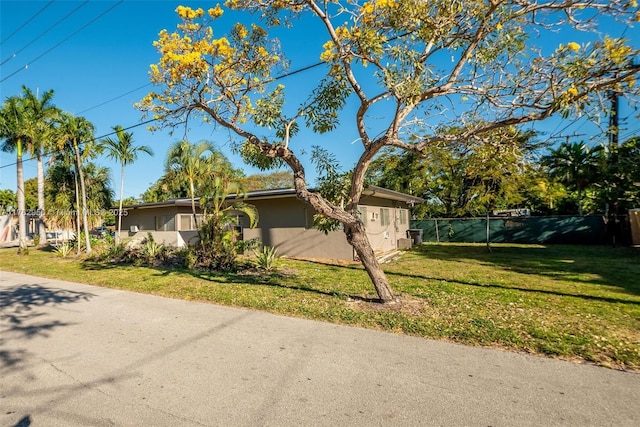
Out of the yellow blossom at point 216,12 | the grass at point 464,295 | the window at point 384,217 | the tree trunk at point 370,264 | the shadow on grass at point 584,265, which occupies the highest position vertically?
the yellow blossom at point 216,12

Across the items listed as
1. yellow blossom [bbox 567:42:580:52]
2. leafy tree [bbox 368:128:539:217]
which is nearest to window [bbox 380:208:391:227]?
leafy tree [bbox 368:128:539:217]

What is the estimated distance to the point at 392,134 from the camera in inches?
231

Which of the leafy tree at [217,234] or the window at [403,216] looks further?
the window at [403,216]

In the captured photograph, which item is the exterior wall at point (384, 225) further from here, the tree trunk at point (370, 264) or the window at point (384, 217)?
the tree trunk at point (370, 264)

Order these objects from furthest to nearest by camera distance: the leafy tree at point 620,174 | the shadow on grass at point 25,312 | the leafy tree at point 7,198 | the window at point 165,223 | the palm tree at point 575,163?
the leafy tree at point 7,198, the window at point 165,223, the palm tree at point 575,163, the leafy tree at point 620,174, the shadow on grass at point 25,312

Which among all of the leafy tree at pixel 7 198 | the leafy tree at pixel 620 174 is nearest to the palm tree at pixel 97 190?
the leafy tree at pixel 620 174

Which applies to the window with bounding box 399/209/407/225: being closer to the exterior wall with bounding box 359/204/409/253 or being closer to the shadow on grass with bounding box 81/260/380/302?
the exterior wall with bounding box 359/204/409/253

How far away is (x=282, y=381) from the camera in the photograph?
3.40 metres

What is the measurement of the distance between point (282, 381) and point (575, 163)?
51.0 ft

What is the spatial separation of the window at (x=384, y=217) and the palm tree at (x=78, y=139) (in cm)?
1295

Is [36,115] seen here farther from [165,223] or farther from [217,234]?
[217,234]

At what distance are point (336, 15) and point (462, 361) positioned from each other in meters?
5.55

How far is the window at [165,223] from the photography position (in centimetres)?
1970

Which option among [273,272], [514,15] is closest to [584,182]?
[514,15]
